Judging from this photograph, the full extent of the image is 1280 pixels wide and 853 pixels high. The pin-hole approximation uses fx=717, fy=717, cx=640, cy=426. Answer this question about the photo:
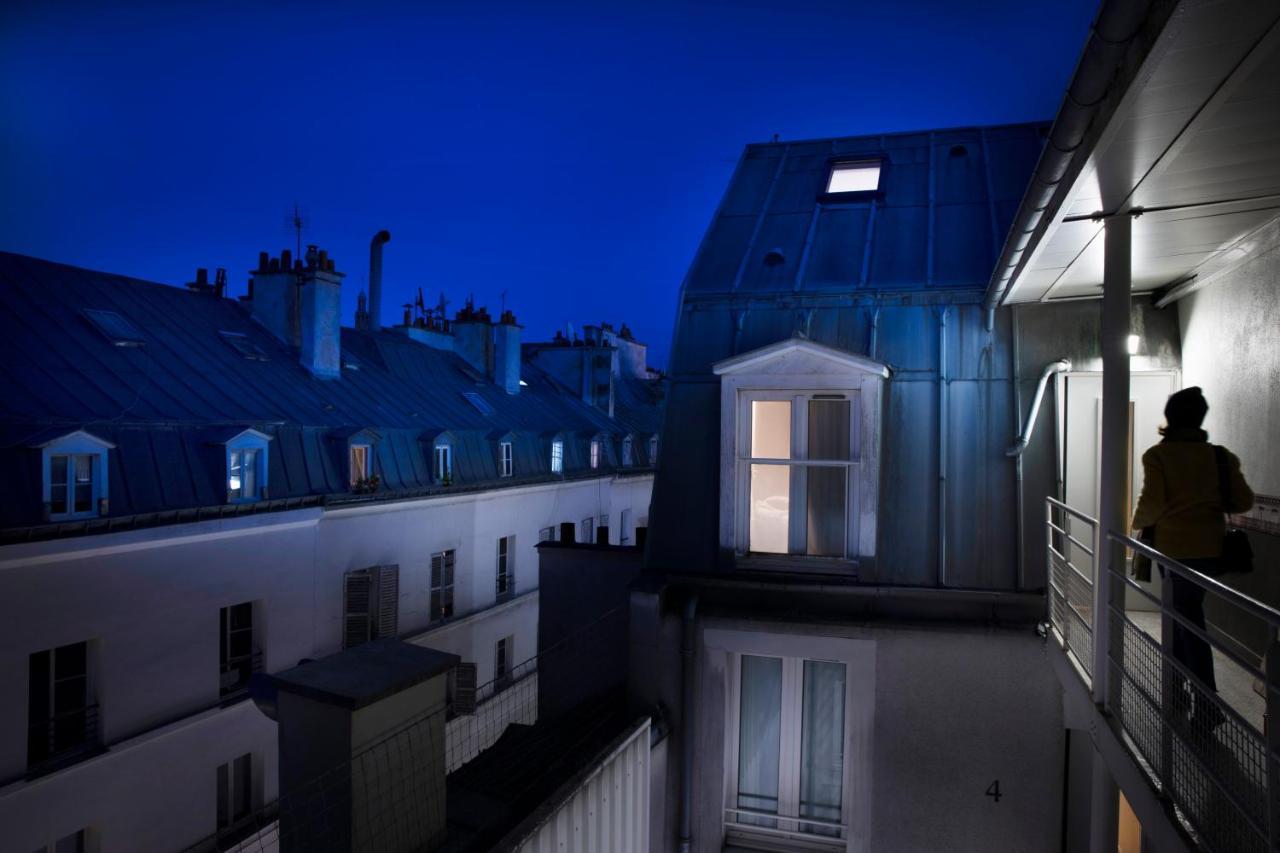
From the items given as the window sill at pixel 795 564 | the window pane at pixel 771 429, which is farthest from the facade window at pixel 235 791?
the window pane at pixel 771 429

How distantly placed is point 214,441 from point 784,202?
34.8 ft

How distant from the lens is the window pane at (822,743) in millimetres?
6391

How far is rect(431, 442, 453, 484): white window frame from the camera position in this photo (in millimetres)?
18250

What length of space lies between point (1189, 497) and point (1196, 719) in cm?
117

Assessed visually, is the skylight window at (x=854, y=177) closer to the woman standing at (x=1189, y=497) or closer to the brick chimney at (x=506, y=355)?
the woman standing at (x=1189, y=497)

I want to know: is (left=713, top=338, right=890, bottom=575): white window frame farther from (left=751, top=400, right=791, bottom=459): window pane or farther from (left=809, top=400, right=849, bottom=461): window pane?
(left=751, top=400, right=791, bottom=459): window pane

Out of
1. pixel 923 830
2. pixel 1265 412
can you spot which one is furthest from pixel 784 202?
pixel 923 830

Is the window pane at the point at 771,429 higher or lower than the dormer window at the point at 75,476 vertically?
higher

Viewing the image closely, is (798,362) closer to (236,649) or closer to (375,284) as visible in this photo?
(236,649)

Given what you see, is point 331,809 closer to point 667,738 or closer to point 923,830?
point 667,738

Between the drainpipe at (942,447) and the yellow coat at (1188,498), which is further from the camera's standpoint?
the drainpipe at (942,447)

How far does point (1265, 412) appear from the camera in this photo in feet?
15.6

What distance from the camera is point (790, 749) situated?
6.48m

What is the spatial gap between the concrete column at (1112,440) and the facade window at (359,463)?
1444 cm
